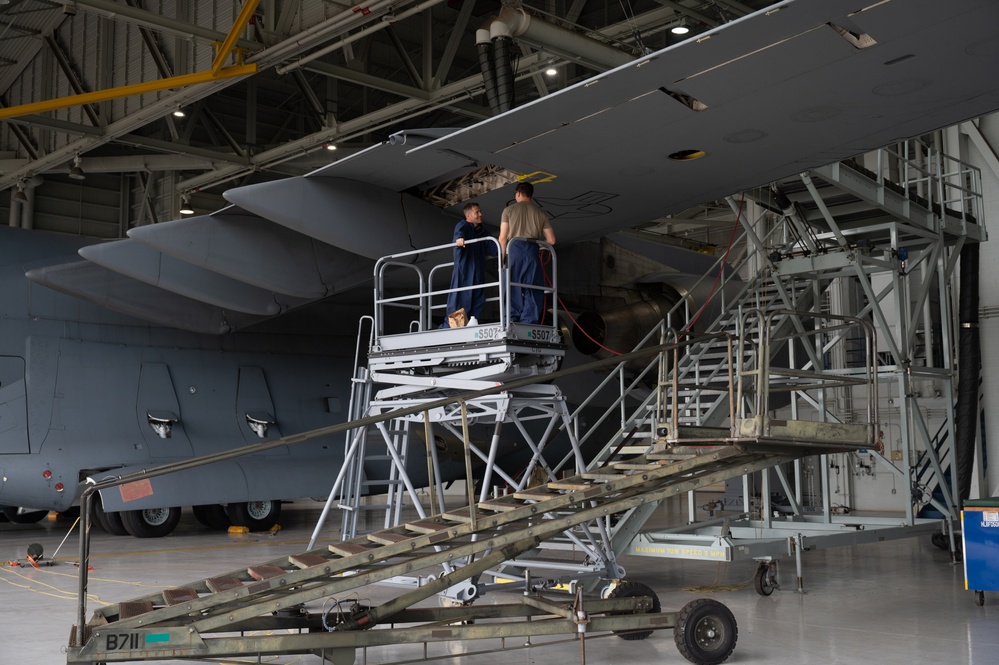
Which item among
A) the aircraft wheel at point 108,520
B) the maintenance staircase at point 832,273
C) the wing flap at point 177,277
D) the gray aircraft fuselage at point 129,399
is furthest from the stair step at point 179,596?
the aircraft wheel at point 108,520

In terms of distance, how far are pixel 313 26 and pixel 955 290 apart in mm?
11569

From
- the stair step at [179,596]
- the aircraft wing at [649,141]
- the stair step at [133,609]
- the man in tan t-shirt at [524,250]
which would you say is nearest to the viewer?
the stair step at [133,609]

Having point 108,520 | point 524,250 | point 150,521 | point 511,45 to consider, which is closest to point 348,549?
point 524,250

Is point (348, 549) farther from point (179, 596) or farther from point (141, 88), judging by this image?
point (141, 88)

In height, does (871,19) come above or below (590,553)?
above

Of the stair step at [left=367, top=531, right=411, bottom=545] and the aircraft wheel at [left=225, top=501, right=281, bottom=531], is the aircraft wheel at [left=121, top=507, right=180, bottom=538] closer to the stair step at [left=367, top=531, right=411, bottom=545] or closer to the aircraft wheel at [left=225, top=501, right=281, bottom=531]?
the aircraft wheel at [left=225, top=501, right=281, bottom=531]

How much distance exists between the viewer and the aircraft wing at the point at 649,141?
7.83 metres

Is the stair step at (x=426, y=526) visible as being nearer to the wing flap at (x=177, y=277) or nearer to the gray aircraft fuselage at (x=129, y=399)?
the wing flap at (x=177, y=277)

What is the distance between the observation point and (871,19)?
750 centimetres

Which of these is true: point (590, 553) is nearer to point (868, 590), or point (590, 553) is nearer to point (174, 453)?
point (868, 590)

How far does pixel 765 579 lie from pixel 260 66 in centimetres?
1208

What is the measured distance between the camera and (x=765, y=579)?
9.83 meters

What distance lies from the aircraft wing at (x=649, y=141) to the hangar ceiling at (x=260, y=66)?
3.08m

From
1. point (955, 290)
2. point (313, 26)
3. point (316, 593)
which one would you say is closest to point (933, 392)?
point (955, 290)
